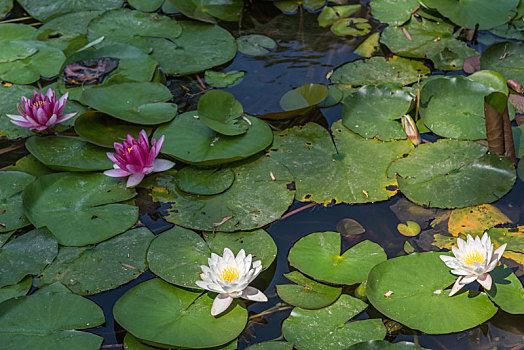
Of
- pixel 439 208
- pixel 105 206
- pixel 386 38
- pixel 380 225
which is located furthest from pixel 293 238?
pixel 386 38

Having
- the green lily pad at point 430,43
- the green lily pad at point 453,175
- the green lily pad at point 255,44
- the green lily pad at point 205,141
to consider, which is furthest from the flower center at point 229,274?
the green lily pad at point 430,43

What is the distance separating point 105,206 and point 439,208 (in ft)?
5.91

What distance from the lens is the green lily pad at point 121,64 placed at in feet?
11.1

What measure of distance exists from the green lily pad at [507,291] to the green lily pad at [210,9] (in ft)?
9.34

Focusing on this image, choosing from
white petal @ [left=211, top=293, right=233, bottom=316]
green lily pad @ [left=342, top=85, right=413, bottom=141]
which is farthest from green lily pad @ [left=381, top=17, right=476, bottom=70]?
white petal @ [left=211, top=293, right=233, bottom=316]

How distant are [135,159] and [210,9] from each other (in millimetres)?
1933

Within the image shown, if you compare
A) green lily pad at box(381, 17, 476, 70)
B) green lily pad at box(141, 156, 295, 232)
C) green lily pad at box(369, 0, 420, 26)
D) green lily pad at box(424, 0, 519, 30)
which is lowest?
green lily pad at box(141, 156, 295, 232)

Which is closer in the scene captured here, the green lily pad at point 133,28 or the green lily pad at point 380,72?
the green lily pad at point 380,72

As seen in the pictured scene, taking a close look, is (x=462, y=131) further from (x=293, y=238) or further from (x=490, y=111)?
(x=293, y=238)

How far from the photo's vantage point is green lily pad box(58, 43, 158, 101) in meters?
3.40

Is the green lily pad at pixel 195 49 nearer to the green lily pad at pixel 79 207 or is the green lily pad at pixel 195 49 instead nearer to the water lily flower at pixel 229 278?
the green lily pad at pixel 79 207

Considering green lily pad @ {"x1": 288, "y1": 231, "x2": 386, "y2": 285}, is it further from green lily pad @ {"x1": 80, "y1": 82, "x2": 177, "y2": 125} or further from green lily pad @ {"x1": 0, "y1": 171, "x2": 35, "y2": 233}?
green lily pad @ {"x1": 0, "y1": 171, "x2": 35, "y2": 233}

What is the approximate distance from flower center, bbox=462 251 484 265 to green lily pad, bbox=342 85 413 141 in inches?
40.6

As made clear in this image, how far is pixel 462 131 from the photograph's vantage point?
9.88 ft
